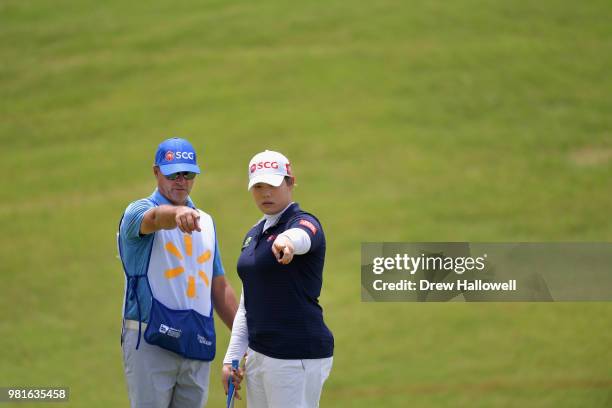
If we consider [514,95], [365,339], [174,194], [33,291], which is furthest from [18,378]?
[514,95]

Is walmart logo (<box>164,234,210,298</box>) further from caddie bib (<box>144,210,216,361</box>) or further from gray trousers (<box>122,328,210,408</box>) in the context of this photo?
gray trousers (<box>122,328,210,408</box>)

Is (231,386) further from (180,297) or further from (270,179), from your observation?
(270,179)

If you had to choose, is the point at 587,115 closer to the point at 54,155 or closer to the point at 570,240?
the point at 570,240

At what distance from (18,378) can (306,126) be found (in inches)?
281

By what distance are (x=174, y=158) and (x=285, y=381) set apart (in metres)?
1.24

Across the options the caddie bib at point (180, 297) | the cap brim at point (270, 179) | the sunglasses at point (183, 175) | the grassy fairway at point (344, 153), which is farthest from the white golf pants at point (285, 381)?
the grassy fairway at point (344, 153)

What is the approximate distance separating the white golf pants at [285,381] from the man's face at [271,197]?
673 mm

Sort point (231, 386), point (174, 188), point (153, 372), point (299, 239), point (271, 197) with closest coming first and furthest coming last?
point (299, 239), point (271, 197), point (231, 386), point (153, 372), point (174, 188)

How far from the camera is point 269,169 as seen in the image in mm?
4344

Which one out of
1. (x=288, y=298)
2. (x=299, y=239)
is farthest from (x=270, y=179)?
(x=288, y=298)

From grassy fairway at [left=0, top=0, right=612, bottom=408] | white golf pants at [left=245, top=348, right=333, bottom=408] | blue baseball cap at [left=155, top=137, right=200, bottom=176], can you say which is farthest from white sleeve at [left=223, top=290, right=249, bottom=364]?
grassy fairway at [left=0, top=0, right=612, bottom=408]

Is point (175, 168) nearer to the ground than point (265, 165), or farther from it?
farther from it

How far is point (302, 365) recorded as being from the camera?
428 cm

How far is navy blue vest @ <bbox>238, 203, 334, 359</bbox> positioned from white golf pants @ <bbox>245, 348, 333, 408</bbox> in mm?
36
